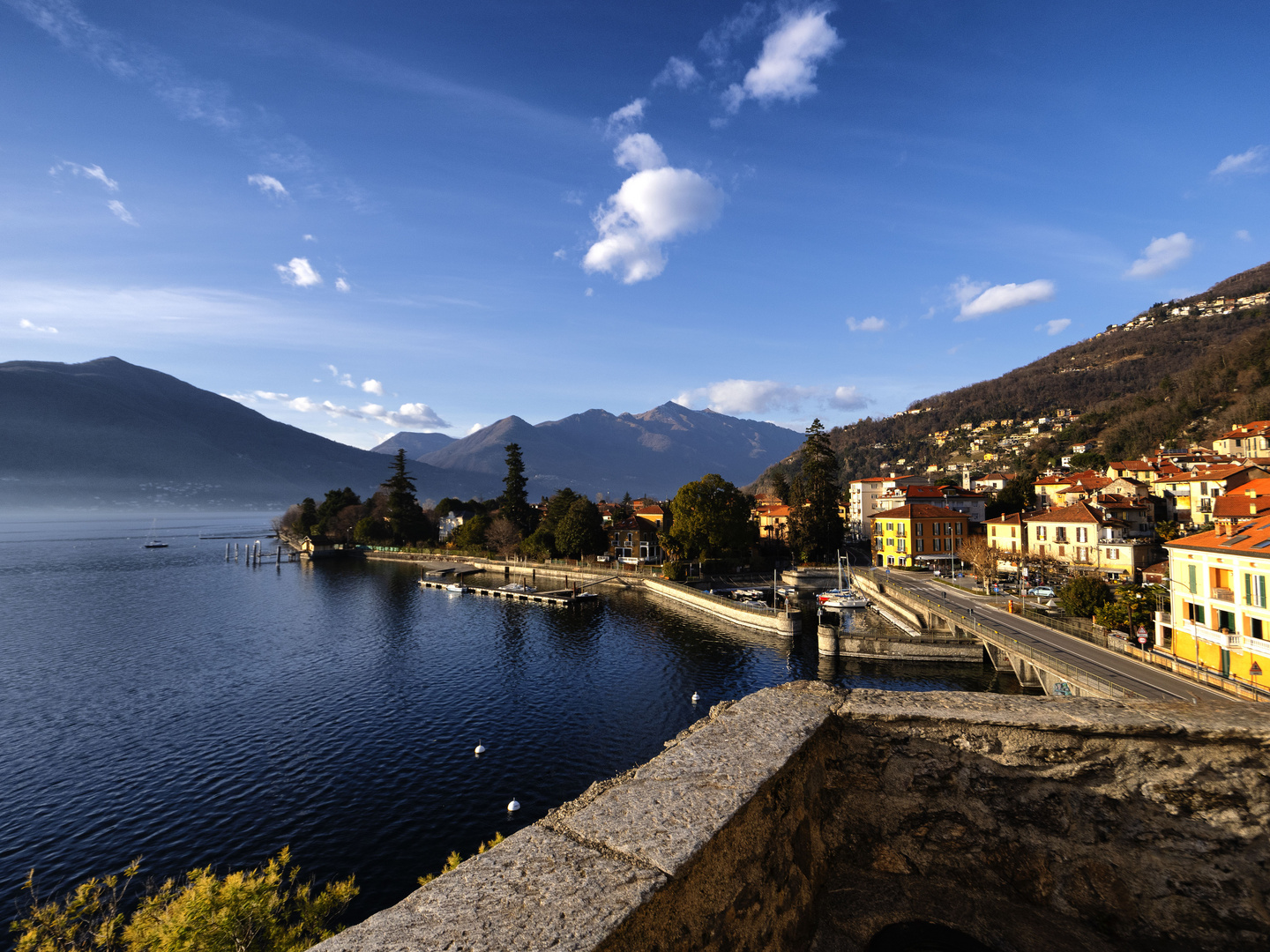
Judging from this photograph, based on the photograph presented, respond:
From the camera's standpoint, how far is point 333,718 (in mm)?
26938

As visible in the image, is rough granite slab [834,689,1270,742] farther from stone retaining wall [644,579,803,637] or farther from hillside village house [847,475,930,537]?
hillside village house [847,475,930,537]

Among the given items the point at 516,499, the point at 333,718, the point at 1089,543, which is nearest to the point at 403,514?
the point at 516,499

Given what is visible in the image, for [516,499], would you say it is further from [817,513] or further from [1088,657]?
[1088,657]

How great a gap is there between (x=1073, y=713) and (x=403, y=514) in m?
112

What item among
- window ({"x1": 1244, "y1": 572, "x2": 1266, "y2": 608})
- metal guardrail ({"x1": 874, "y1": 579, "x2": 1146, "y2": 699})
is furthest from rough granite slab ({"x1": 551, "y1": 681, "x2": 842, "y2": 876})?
window ({"x1": 1244, "y1": 572, "x2": 1266, "y2": 608})

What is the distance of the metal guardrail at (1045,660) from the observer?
22.3 metres

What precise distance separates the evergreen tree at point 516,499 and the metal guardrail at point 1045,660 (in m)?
62.8

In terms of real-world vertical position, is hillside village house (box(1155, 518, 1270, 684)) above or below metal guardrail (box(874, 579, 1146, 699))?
above

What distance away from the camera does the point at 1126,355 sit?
586 ft

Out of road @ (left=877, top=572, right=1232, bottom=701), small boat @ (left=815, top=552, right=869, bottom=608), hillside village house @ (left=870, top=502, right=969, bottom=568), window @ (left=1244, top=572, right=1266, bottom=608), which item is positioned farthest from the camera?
hillside village house @ (left=870, top=502, right=969, bottom=568)

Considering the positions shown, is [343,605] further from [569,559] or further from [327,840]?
[327,840]

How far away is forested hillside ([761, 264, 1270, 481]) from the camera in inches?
3743

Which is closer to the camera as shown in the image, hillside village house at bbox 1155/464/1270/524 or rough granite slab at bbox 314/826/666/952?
rough granite slab at bbox 314/826/666/952

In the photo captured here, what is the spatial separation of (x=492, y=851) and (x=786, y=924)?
101 inches
